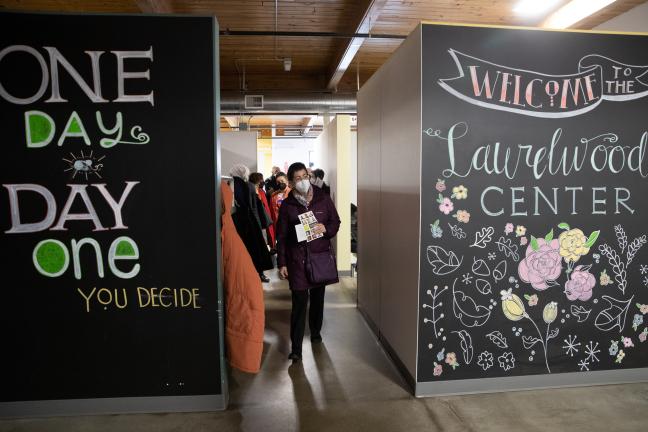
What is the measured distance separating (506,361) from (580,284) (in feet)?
2.33

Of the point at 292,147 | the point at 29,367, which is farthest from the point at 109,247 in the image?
the point at 292,147

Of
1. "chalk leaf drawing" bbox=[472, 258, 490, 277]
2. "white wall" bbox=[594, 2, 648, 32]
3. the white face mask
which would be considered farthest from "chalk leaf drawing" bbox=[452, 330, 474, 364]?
"white wall" bbox=[594, 2, 648, 32]

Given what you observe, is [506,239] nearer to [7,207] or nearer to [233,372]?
[233,372]

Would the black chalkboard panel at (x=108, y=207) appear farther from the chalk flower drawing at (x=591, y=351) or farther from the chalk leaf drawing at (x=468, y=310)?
the chalk flower drawing at (x=591, y=351)

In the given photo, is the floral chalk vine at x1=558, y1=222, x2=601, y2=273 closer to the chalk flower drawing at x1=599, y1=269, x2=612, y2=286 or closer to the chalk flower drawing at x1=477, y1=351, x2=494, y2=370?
the chalk flower drawing at x1=599, y1=269, x2=612, y2=286

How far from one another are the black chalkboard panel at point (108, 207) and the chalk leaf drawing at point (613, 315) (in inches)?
100

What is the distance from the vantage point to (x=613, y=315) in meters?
3.00

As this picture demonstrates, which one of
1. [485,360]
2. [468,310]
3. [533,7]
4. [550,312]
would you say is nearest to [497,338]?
[485,360]

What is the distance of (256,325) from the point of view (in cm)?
278

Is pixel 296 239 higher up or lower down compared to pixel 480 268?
higher up

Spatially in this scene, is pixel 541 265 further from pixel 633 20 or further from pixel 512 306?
pixel 633 20

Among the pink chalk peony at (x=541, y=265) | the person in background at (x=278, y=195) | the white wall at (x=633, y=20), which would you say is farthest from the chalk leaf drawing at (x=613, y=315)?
the person in background at (x=278, y=195)

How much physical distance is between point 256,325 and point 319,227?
0.95m

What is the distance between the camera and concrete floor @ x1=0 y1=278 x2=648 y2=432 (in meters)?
2.56
